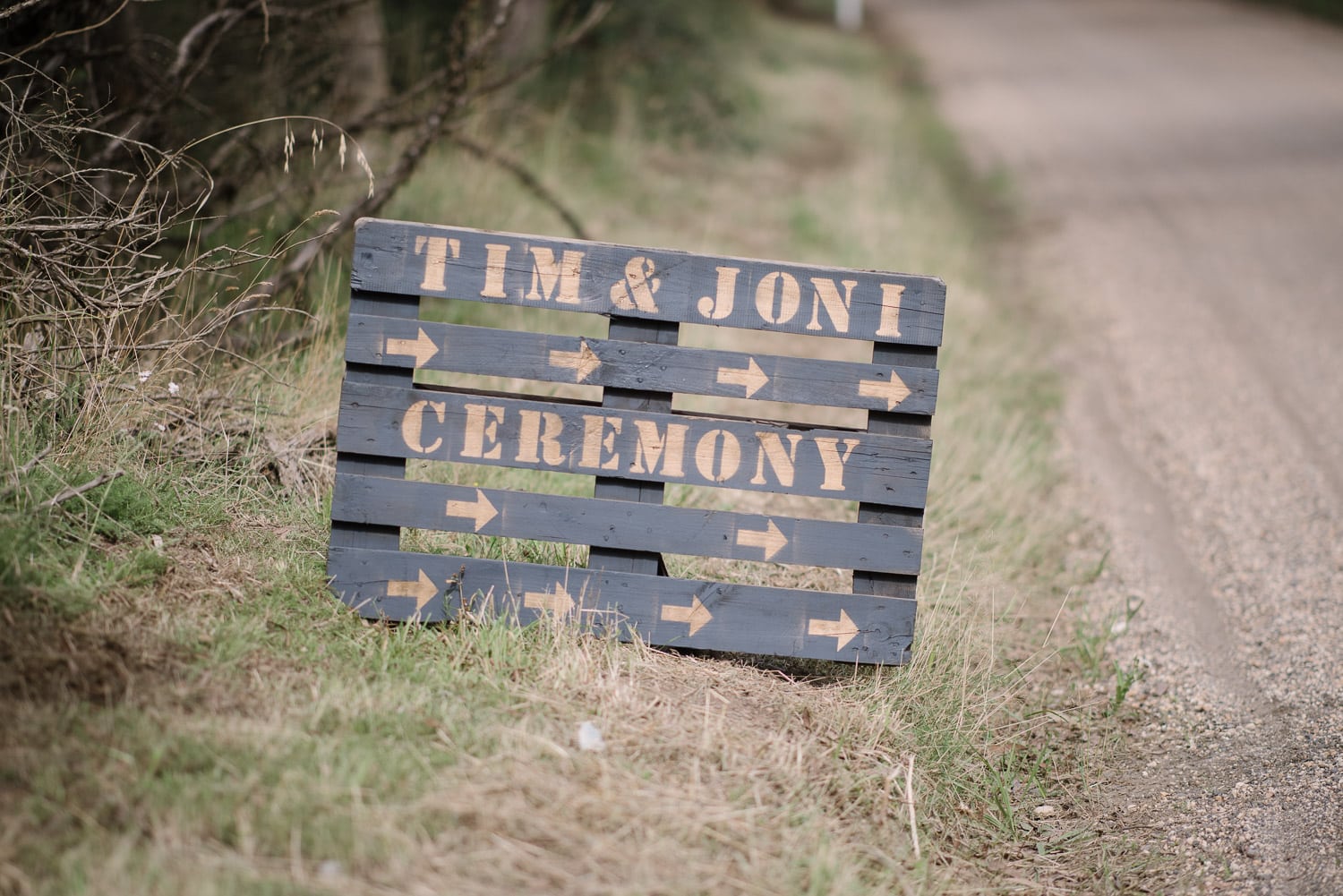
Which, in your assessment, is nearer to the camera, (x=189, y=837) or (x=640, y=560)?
(x=189, y=837)

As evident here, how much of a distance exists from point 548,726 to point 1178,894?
185 cm

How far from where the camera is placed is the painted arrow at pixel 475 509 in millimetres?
3303

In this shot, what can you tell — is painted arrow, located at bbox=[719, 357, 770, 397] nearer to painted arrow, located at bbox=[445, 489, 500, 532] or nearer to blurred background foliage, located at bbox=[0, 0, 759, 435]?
painted arrow, located at bbox=[445, 489, 500, 532]

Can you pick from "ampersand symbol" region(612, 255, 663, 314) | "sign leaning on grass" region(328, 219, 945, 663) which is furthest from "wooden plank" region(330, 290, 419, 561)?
"ampersand symbol" region(612, 255, 663, 314)

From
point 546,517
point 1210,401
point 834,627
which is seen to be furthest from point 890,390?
point 1210,401

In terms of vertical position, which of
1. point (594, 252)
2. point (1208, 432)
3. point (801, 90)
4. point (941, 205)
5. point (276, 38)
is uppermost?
point (801, 90)

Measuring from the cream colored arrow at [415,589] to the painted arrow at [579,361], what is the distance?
80 cm

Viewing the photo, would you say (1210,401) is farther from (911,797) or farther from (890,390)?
(911,797)

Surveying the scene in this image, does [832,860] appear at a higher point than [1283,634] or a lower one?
lower

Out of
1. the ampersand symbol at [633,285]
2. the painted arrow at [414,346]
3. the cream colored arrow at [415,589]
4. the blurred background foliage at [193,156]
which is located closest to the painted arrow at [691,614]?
the cream colored arrow at [415,589]

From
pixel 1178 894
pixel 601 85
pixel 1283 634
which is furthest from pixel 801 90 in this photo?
pixel 1178 894

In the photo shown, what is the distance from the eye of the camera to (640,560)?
336 centimetres

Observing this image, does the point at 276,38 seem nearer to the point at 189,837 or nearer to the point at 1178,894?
the point at 189,837

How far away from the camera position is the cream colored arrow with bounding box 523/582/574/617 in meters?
3.32
